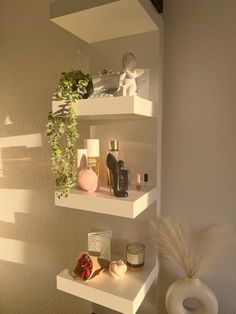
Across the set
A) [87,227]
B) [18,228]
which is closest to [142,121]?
[87,227]

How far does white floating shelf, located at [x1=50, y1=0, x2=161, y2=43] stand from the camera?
0.67 metres

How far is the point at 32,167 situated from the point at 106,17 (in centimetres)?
79

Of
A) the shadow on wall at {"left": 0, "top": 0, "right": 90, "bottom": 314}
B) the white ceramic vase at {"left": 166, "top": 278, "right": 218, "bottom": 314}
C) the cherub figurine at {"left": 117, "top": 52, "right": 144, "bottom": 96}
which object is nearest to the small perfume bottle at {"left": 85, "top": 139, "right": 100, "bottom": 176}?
the cherub figurine at {"left": 117, "top": 52, "right": 144, "bottom": 96}

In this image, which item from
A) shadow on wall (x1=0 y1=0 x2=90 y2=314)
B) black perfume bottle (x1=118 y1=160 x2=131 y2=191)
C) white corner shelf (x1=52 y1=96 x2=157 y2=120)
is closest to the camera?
white corner shelf (x1=52 y1=96 x2=157 y2=120)

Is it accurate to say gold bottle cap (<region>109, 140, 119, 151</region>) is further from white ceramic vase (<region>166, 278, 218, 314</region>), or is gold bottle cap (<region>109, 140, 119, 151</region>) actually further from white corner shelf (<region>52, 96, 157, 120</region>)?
white ceramic vase (<region>166, 278, 218, 314</region>)

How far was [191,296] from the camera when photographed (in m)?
0.74

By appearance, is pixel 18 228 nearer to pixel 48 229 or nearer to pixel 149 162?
pixel 48 229

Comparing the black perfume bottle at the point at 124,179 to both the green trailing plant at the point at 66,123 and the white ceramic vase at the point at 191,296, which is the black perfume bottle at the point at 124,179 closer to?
the green trailing plant at the point at 66,123

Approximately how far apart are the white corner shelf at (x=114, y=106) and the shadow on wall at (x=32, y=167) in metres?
0.37

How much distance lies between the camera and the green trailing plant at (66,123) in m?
0.75

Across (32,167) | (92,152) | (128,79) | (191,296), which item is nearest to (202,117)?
(128,79)

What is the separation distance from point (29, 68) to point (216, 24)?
86 cm

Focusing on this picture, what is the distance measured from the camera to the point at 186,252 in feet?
2.49

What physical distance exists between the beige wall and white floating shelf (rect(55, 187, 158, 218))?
0.15 m
